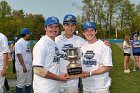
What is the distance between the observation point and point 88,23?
6012 millimetres

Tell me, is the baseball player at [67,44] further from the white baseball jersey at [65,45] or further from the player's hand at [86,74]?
the player's hand at [86,74]

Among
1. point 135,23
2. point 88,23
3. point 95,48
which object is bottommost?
point 95,48

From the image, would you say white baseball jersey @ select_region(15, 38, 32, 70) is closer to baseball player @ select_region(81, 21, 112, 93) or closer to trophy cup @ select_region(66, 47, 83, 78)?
baseball player @ select_region(81, 21, 112, 93)

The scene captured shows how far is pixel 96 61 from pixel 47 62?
0.88 meters

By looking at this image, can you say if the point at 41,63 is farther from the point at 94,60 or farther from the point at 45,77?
the point at 94,60

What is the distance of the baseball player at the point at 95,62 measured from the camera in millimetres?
5906

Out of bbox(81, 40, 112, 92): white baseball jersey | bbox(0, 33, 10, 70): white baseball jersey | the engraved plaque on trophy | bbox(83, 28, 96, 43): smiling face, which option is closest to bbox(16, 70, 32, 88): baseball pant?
bbox(0, 33, 10, 70): white baseball jersey

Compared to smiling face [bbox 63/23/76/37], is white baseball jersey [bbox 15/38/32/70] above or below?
below

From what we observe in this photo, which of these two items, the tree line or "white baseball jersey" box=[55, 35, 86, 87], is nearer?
"white baseball jersey" box=[55, 35, 86, 87]

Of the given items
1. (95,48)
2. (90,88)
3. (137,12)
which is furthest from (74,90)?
(137,12)

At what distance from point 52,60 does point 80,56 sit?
0.54 m

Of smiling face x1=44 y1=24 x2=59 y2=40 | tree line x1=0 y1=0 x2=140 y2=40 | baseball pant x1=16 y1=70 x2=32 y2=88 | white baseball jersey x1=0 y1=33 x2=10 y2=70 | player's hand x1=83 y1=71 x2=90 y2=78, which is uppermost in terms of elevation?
tree line x1=0 y1=0 x2=140 y2=40

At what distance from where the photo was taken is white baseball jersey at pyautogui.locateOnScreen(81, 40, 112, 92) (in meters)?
5.91

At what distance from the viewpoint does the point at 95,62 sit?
5977mm
